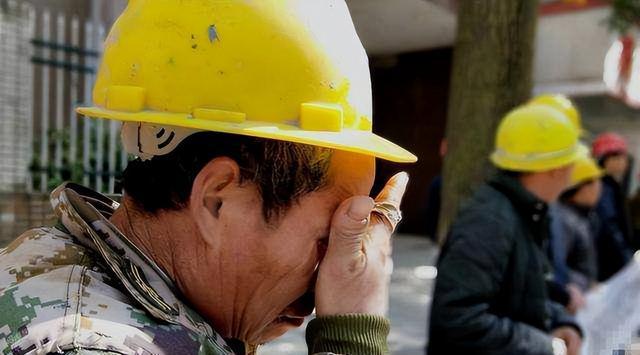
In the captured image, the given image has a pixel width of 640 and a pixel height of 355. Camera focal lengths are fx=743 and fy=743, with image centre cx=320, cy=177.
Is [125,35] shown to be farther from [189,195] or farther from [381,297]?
[381,297]

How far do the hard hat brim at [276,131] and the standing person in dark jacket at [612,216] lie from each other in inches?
169

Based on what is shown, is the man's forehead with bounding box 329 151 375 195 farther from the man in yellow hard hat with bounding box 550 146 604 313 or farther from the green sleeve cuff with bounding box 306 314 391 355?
the man in yellow hard hat with bounding box 550 146 604 313

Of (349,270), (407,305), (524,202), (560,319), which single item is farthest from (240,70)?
(407,305)

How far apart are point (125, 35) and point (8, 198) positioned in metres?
5.75

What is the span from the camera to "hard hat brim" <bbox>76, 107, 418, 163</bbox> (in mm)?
→ 1139

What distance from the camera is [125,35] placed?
1.23m

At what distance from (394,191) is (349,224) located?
0.23 meters

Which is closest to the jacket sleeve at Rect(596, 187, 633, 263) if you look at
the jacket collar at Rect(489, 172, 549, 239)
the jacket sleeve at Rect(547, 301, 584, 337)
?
the jacket sleeve at Rect(547, 301, 584, 337)

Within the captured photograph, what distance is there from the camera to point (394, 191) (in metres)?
1.43

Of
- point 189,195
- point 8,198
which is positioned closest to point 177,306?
point 189,195

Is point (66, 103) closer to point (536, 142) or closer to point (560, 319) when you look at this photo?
point (536, 142)

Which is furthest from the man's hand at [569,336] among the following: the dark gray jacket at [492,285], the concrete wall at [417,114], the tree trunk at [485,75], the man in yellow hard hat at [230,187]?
the concrete wall at [417,114]

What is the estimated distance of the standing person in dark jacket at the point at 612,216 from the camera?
209 inches

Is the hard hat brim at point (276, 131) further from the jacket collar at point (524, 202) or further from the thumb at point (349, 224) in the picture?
the jacket collar at point (524, 202)
